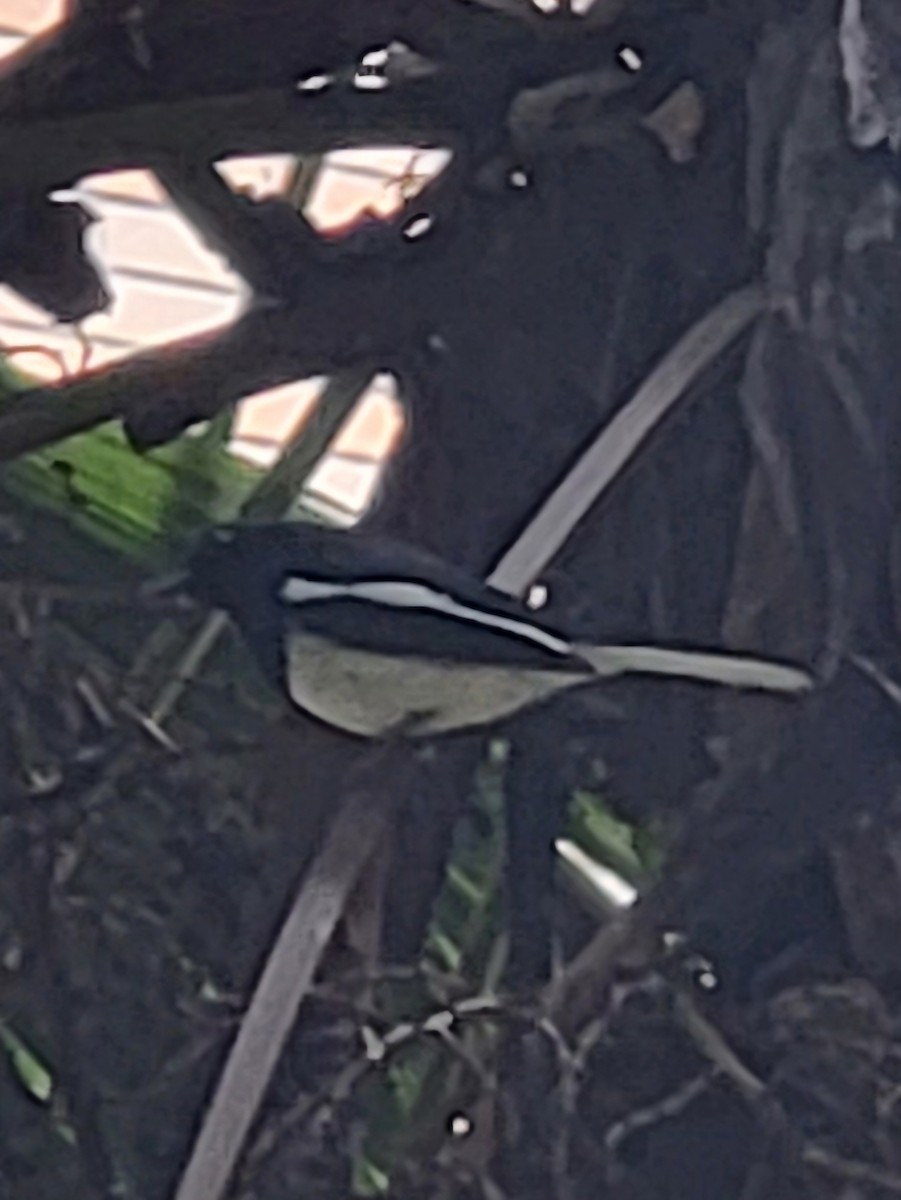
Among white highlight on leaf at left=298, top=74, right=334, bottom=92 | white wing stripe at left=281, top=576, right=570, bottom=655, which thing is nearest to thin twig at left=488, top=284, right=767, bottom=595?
white wing stripe at left=281, top=576, right=570, bottom=655

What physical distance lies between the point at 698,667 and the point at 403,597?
0.09 metres

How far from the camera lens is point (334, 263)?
1.92 feet

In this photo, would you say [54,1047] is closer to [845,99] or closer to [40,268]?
[40,268]

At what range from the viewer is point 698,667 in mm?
583

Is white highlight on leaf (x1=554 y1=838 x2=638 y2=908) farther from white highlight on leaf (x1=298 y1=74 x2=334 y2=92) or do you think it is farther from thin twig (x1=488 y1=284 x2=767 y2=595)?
white highlight on leaf (x1=298 y1=74 x2=334 y2=92)

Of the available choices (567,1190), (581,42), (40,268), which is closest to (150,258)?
(40,268)

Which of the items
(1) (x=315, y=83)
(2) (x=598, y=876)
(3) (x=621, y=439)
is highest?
(1) (x=315, y=83)

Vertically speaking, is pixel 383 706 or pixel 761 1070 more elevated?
pixel 383 706

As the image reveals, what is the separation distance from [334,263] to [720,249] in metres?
0.12

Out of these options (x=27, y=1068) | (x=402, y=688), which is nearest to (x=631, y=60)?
(x=402, y=688)

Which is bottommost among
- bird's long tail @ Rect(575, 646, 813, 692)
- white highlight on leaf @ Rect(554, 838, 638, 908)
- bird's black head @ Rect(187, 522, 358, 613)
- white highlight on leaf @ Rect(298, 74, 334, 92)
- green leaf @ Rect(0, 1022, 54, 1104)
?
white highlight on leaf @ Rect(554, 838, 638, 908)

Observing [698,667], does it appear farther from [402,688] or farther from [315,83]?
[315,83]

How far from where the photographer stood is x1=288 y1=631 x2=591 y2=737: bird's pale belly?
21.9 inches

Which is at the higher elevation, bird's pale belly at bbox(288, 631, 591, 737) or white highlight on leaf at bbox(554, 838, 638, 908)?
bird's pale belly at bbox(288, 631, 591, 737)
